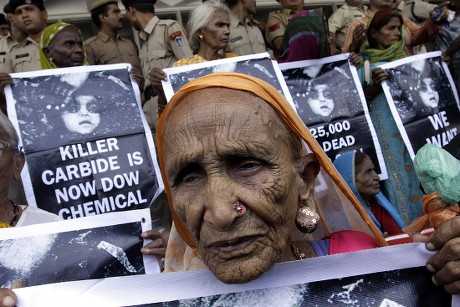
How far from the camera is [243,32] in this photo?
6.64 meters

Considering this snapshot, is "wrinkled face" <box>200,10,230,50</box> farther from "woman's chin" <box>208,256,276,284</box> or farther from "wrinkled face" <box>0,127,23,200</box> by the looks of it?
"woman's chin" <box>208,256,276,284</box>

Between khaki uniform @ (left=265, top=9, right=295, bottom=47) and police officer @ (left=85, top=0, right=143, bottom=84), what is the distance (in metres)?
Result: 1.57

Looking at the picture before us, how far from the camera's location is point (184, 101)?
1.99 meters

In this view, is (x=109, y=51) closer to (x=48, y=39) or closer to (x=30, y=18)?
(x=30, y=18)

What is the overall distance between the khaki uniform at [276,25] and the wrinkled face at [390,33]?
131 cm

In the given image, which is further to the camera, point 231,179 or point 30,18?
point 30,18

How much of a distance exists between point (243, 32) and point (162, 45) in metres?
1.03

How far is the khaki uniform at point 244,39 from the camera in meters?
6.48

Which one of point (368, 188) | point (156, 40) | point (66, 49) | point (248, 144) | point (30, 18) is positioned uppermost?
point (30, 18)

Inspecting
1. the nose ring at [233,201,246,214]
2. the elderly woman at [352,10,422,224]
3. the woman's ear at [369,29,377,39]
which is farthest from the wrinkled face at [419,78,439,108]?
the nose ring at [233,201,246,214]

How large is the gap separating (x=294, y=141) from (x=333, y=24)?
556 cm

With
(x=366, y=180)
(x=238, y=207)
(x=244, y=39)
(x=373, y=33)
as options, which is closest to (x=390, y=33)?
(x=373, y=33)

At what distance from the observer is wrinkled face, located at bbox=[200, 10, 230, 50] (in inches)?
213

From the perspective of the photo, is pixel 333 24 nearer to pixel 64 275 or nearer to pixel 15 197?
pixel 15 197
